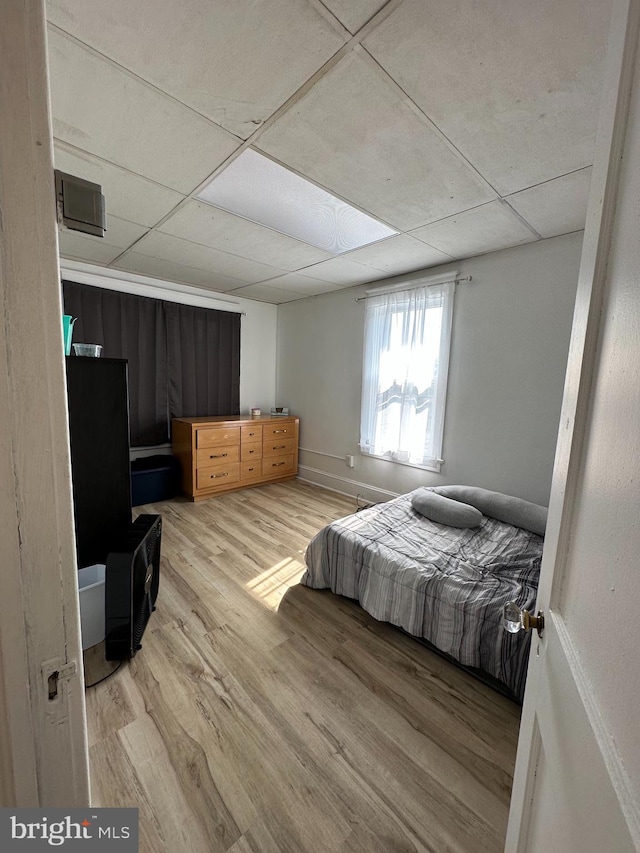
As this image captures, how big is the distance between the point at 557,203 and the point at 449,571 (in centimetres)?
222

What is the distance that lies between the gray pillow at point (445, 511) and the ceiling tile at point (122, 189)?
2.58m

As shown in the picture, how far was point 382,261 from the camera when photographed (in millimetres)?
2984

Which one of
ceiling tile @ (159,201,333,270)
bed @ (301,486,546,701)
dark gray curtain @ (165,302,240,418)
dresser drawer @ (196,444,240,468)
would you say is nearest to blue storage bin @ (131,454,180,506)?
dresser drawer @ (196,444,240,468)

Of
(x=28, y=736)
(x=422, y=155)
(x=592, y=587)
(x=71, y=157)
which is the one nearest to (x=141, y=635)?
(x=28, y=736)

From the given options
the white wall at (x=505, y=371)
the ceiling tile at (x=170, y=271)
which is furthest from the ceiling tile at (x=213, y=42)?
the white wall at (x=505, y=371)

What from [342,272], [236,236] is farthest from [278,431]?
[236,236]

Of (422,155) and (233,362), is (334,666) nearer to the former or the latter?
(422,155)

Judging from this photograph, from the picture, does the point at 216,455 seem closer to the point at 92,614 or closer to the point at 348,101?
the point at 92,614

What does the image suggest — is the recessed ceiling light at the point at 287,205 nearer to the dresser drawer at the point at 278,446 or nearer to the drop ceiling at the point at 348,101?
the drop ceiling at the point at 348,101

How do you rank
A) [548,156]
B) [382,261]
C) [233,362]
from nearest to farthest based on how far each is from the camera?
[548,156], [382,261], [233,362]

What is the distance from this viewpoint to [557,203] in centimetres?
195

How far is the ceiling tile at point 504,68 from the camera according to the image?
3.23 feet

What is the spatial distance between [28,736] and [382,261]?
3324 mm

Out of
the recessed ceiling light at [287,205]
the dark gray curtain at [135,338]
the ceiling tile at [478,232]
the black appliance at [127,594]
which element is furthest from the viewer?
the dark gray curtain at [135,338]
